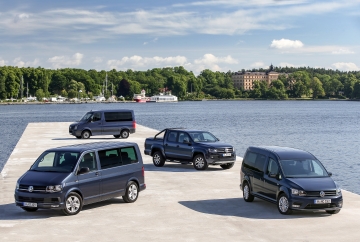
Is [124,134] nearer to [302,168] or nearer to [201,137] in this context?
[201,137]

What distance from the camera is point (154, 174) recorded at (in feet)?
81.1

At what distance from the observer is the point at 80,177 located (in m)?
16.3

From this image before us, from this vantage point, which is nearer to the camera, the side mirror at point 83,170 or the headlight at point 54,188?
the headlight at point 54,188

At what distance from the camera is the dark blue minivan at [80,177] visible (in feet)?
51.6

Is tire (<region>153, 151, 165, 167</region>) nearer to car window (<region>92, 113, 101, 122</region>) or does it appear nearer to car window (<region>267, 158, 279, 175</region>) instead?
car window (<region>267, 158, 279, 175</region>)

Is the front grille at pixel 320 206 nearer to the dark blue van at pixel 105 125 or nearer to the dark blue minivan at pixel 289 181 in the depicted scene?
the dark blue minivan at pixel 289 181

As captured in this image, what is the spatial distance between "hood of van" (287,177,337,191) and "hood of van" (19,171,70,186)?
6.39 metres

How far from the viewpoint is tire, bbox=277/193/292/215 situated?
15.8m

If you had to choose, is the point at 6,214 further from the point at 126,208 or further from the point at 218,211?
the point at 218,211

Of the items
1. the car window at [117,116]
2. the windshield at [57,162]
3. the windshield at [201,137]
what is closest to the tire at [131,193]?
the windshield at [57,162]

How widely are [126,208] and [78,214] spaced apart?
1.55 m

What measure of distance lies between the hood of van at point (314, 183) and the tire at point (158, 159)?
38.4 ft

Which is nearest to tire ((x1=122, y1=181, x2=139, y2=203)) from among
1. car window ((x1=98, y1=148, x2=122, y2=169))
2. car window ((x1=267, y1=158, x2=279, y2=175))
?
car window ((x1=98, y1=148, x2=122, y2=169))

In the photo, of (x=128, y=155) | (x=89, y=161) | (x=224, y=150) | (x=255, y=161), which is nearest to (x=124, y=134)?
(x=224, y=150)
